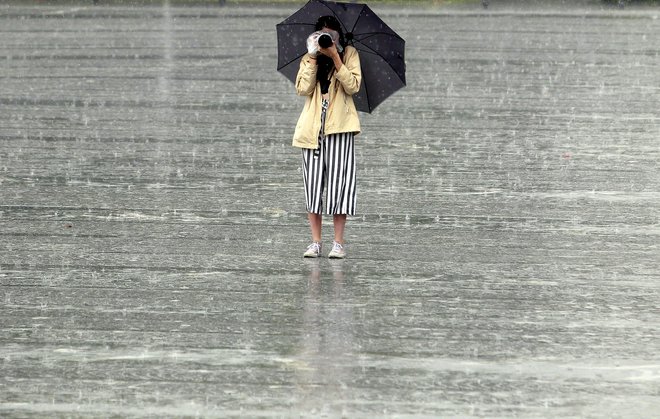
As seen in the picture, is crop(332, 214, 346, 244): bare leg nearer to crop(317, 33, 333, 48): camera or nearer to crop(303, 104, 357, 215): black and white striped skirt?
crop(303, 104, 357, 215): black and white striped skirt

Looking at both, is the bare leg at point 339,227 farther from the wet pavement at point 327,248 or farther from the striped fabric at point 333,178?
the wet pavement at point 327,248

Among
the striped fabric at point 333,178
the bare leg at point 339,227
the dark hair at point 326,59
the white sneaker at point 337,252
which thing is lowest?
the white sneaker at point 337,252

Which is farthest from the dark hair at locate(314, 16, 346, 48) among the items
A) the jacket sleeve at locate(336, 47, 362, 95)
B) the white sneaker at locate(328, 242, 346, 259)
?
the white sneaker at locate(328, 242, 346, 259)

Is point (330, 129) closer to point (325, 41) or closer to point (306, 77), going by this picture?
point (306, 77)

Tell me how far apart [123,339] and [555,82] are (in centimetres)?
1266

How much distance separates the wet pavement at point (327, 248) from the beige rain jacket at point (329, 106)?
0.84 metres

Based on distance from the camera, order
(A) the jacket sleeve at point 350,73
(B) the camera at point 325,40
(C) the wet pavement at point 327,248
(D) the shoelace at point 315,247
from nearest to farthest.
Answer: (C) the wet pavement at point 327,248 → (B) the camera at point 325,40 → (A) the jacket sleeve at point 350,73 → (D) the shoelace at point 315,247

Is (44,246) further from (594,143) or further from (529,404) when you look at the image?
(594,143)

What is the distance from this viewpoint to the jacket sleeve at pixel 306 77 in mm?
9594

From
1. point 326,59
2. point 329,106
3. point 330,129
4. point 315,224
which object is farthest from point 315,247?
point 326,59

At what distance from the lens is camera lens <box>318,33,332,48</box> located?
9.38 metres

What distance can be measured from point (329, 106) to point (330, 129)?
149 millimetres

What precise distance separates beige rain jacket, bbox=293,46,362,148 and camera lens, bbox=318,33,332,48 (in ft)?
0.78

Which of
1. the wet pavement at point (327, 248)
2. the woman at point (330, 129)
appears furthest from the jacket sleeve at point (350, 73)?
the wet pavement at point (327, 248)
